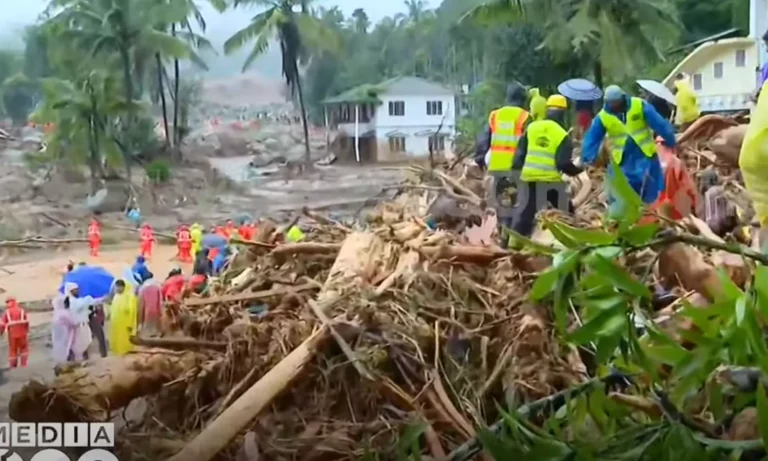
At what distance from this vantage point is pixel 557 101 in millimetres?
1124

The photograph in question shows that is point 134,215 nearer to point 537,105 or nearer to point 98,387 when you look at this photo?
point 98,387

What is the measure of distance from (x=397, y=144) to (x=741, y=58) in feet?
1.45

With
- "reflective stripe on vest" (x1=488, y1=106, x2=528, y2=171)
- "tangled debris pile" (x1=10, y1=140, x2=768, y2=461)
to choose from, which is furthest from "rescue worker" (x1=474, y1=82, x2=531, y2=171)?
"tangled debris pile" (x1=10, y1=140, x2=768, y2=461)

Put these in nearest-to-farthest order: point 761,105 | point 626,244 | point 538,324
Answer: point 626,244 < point 761,105 < point 538,324

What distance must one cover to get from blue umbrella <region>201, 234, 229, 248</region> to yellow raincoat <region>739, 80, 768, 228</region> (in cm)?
60

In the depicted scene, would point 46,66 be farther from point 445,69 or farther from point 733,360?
point 733,360

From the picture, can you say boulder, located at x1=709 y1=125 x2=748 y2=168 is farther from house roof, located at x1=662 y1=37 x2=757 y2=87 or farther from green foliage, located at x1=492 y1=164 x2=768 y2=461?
green foliage, located at x1=492 y1=164 x2=768 y2=461

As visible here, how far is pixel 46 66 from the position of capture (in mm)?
1045

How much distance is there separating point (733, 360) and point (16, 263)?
828mm

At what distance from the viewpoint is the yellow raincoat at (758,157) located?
0.81 meters

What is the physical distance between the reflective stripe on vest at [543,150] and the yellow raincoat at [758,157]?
0.29 m

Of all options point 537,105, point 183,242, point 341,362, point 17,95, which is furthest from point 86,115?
point 537,105

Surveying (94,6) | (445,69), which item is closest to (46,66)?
(94,6)

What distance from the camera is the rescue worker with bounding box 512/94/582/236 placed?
1116 millimetres
